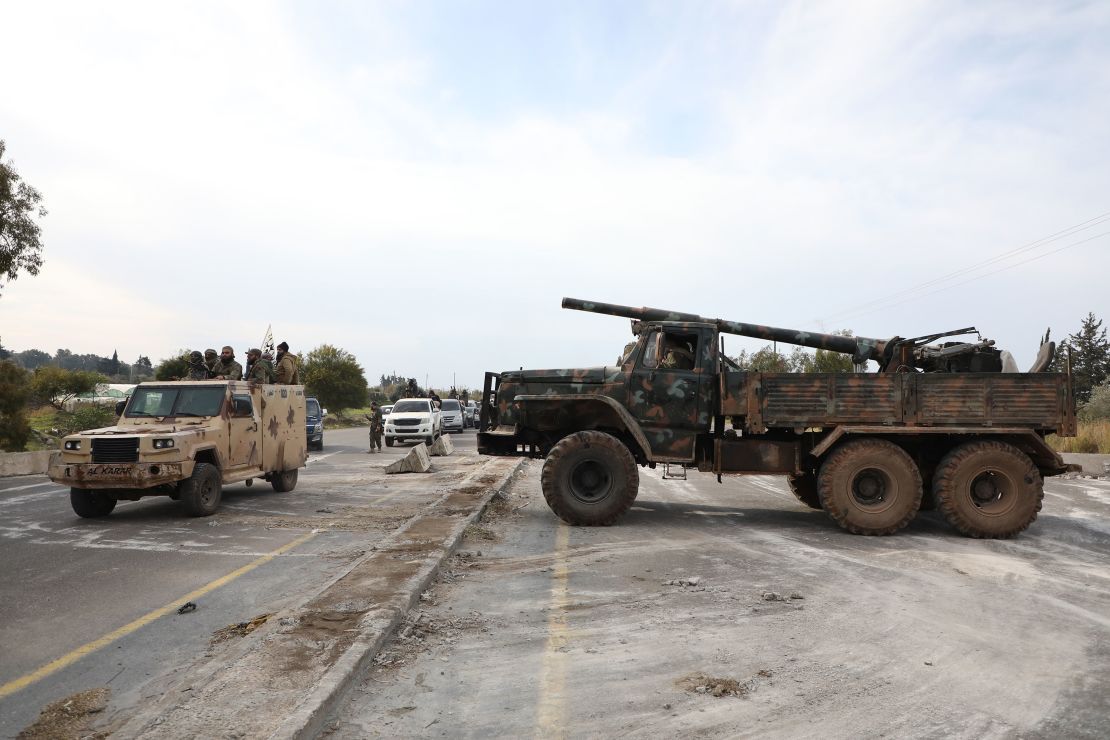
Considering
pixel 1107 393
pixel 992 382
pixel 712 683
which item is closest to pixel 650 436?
pixel 992 382

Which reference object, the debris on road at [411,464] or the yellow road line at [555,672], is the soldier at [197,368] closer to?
the debris on road at [411,464]

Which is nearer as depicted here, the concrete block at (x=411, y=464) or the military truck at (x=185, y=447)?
the military truck at (x=185, y=447)

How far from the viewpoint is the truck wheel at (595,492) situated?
9586 mm

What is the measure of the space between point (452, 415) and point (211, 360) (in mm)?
25897

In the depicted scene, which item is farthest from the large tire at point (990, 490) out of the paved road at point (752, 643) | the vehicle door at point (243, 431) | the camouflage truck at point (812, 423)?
the vehicle door at point (243, 431)

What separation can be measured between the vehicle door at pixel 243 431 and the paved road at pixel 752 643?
4.87 metres

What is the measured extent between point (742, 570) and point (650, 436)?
9.93 ft

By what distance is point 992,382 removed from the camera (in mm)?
9211

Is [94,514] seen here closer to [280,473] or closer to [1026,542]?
[280,473]

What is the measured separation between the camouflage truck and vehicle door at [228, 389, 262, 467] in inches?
147

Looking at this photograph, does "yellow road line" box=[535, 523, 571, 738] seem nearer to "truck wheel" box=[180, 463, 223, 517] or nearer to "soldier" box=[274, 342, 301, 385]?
"truck wheel" box=[180, 463, 223, 517]

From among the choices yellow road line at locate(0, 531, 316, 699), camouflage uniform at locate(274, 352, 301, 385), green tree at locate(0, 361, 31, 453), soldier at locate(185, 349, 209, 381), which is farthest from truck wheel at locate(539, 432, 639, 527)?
green tree at locate(0, 361, 31, 453)

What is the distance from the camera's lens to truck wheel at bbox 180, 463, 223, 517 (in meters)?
10.0

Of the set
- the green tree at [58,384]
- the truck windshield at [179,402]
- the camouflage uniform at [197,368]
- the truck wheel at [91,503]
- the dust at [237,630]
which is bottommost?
the dust at [237,630]
